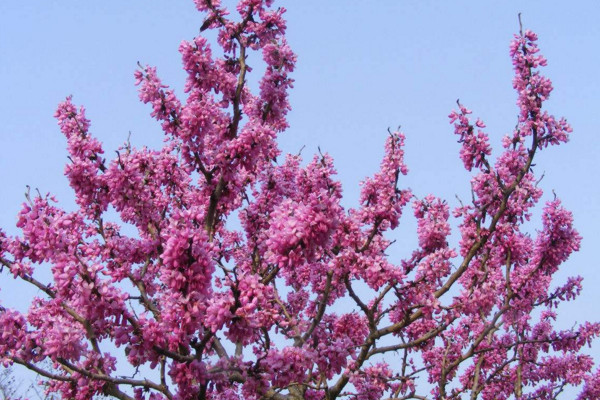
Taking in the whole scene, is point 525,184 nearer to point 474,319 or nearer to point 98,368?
point 474,319

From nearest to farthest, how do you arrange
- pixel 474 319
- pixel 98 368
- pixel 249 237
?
pixel 98 368, pixel 249 237, pixel 474 319

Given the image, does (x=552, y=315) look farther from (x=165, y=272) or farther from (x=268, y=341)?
(x=165, y=272)

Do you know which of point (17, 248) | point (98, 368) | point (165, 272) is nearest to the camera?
point (165, 272)

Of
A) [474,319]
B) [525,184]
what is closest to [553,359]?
[474,319]

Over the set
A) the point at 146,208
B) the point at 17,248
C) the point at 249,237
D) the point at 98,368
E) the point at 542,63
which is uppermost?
the point at 542,63

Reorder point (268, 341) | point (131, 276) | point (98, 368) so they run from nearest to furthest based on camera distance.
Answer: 1. point (98, 368)
2. point (131, 276)
3. point (268, 341)

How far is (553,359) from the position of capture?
50.4ft

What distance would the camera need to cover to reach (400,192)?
9961mm

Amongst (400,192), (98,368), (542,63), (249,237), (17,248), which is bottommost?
(98,368)

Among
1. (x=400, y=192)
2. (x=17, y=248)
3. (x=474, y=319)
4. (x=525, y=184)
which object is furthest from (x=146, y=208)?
(x=474, y=319)

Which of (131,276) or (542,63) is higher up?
(542,63)

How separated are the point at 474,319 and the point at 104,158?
10.3 m

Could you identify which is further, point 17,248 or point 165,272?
point 17,248

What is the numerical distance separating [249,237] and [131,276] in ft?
12.4
